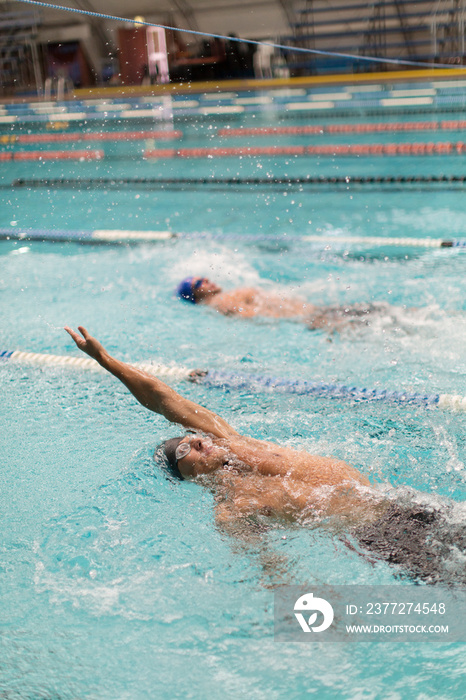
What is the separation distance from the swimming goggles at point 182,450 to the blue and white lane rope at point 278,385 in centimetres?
87

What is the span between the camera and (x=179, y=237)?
5.48 metres

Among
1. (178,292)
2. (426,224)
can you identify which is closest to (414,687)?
(178,292)

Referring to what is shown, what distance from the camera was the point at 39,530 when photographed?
227cm

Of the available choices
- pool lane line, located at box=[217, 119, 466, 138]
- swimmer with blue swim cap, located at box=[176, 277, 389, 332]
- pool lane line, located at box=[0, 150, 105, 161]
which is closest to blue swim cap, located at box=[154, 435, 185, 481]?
swimmer with blue swim cap, located at box=[176, 277, 389, 332]

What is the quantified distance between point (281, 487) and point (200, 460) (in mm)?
284

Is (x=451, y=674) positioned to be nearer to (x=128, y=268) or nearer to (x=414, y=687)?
(x=414, y=687)

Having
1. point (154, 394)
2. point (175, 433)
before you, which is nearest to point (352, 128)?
point (175, 433)

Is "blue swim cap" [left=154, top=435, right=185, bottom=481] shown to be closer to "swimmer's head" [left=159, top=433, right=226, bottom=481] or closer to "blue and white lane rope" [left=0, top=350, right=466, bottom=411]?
"swimmer's head" [left=159, top=433, right=226, bottom=481]

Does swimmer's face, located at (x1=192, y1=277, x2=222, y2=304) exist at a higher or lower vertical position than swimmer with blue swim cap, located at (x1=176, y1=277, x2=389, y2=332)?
higher

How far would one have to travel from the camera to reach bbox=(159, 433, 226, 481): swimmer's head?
7.18ft

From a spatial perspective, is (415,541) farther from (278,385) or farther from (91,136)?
(91,136)

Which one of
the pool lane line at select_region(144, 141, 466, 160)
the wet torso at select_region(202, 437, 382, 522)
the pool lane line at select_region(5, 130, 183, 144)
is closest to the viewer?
A: the wet torso at select_region(202, 437, 382, 522)

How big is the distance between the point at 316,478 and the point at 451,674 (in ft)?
2.16

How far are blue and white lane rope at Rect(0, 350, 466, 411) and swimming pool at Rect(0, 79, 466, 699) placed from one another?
4 cm
